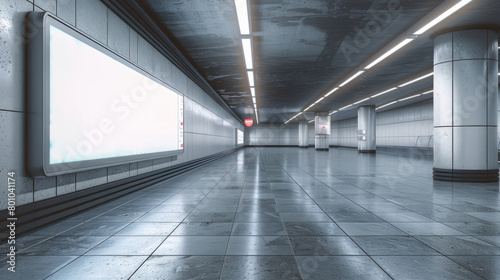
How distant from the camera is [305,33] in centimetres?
777

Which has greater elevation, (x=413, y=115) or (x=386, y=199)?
(x=413, y=115)

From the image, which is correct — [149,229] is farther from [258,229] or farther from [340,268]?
[340,268]

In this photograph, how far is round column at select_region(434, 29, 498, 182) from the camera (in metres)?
7.70

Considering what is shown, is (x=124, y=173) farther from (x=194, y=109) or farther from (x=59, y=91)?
(x=194, y=109)

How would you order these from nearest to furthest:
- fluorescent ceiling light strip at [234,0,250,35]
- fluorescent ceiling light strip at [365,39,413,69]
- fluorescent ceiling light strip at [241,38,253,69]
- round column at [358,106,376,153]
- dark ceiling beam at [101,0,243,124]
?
1. dark ceiling beam at [101,0,243,124]
2. fluorescent ceiling light strip at [234,0,250,35]
3. fluorescent ceiling light strip at [241,38,253,69]
4. fluorescent ceiling light strip at [365,39,413,69]
5. round column at [358,106,376,153]

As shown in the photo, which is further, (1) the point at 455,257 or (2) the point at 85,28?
(2) the point at 85,28

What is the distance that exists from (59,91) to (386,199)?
6.68 metres

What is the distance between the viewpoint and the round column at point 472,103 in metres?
7.70

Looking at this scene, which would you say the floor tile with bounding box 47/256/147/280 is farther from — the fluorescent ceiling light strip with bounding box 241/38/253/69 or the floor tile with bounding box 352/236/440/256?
the fluorescent ceiling light strip with bounding box 241/38/253/69

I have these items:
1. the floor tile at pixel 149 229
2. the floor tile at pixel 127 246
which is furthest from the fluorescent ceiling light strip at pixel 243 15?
the floor tile at pixel 127 246

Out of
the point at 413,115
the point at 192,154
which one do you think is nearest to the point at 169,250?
the point at 192,154

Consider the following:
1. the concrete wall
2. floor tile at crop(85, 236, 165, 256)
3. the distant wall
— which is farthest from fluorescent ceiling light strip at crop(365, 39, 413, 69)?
the distant wall

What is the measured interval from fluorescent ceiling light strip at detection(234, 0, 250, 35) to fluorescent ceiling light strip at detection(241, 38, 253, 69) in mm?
650

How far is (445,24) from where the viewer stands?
7.44 meters
